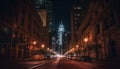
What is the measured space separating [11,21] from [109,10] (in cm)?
2577

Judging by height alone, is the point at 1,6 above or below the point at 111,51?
above

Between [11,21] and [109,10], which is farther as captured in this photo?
[11,21]

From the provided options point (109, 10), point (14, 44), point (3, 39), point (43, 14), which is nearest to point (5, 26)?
point (3, 39)

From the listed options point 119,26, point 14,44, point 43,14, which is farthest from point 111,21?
point 43,14

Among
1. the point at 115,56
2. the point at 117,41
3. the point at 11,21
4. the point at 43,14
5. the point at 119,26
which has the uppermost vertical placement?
the point at 43,14

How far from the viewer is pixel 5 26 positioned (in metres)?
42.4

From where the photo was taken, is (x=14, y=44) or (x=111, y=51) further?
(x=14, y=44)

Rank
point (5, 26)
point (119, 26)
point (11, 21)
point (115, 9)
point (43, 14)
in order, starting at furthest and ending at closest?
point (43, 14) < point (11, 21) < point (5, 26) < point (115, 9) < point (119, 26)

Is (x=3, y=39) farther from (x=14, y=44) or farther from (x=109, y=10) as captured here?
(x=109, y=10)

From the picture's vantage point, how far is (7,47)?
142 feet

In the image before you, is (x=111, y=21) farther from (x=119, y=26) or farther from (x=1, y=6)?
(x=1, y=6)

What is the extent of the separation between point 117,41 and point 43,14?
123838 mm

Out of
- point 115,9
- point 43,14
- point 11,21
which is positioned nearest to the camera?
point 115,9

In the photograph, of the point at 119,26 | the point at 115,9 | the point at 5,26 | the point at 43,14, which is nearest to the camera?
the point at 119,26
